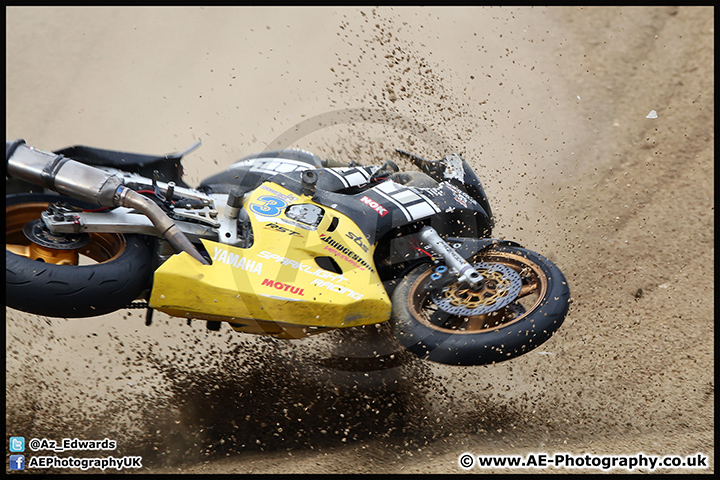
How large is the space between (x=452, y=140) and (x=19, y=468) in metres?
5.23

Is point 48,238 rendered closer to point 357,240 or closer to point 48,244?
point 48,244

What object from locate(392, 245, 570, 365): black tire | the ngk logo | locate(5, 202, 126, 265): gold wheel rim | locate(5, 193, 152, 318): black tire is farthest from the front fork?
locate(5, 202, 126, 265): gold wheel rim

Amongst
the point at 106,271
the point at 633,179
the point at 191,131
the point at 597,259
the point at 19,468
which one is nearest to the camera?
the point at 106,271

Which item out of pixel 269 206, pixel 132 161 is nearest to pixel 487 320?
pixel 269 206

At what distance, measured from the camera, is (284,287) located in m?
4.43

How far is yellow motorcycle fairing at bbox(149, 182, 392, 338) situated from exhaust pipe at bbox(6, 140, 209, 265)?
17cm

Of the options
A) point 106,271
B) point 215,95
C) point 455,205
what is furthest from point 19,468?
point 215,95

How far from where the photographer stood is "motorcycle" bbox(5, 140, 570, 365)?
4.35m

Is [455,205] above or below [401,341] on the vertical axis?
above

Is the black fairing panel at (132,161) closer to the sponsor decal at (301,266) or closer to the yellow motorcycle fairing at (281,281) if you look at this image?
the yellow motorcycle fairing at (281,281)

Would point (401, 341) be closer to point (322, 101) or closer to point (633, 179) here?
point (633, 179)

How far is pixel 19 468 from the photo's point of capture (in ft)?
16.7

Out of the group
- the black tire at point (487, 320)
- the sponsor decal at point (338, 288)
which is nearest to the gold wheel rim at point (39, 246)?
the sponsor decal at point (338, 288)

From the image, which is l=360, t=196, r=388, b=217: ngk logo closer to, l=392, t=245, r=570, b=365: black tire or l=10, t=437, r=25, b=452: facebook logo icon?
l=392, t=245, r=570, b=365: black tire
